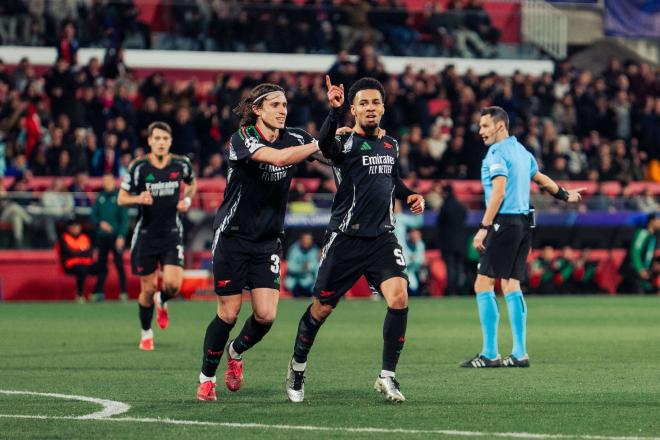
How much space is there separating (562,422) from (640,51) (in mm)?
32255

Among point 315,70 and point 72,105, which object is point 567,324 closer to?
point 72,105

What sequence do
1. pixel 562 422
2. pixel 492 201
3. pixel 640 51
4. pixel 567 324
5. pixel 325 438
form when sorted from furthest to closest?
pixel 640 51 → pixel 567 324 → pixel 492 201 → pixel 562 422 → pixel 325 438

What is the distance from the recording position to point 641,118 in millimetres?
32250

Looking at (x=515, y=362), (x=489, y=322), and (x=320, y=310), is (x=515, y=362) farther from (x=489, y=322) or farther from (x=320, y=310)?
(x=320, y=310)

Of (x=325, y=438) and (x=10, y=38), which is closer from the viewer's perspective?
(x=325, y=438)

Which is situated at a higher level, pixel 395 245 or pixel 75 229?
pixel 395 245

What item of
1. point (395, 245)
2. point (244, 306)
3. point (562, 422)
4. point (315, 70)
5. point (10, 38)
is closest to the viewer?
point (562, 422)

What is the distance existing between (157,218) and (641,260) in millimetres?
14977

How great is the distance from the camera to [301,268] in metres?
24.9

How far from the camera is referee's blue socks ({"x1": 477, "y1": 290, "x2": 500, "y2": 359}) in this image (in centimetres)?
1245

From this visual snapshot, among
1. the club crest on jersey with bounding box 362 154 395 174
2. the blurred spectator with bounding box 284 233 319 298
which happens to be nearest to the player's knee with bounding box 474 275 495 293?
the club crest on jersey with bounding box 362 154 395 174

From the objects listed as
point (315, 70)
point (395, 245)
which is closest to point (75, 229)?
point (315, 70)

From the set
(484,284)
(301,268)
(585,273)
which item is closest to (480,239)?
(484,284)

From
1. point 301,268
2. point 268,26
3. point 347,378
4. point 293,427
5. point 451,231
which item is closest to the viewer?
point 293,427
